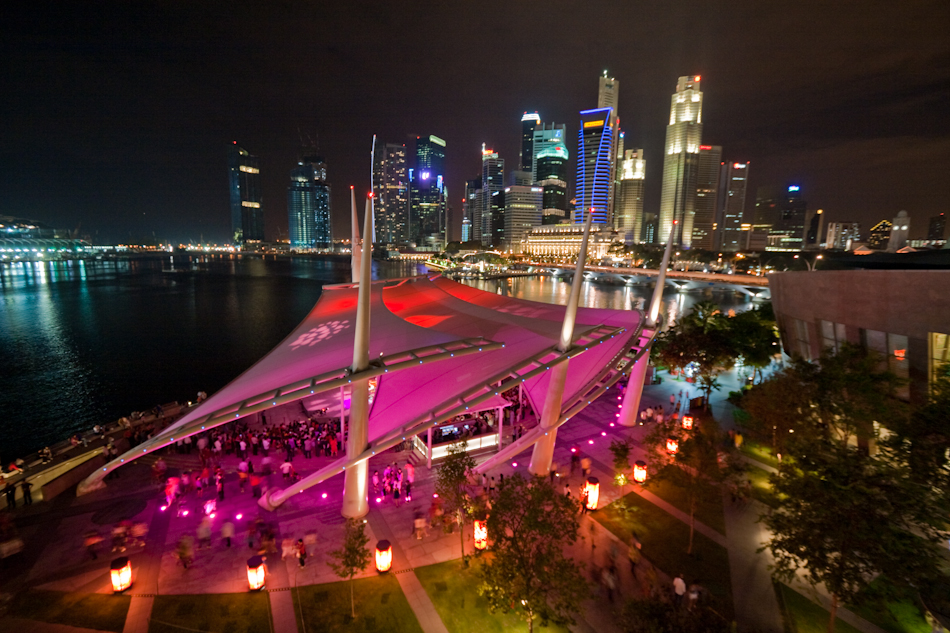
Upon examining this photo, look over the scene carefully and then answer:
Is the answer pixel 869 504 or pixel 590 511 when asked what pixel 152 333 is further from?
pixel 869 504

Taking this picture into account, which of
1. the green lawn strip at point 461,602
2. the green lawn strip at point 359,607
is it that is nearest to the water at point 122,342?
the green lawn strip at point 359,607

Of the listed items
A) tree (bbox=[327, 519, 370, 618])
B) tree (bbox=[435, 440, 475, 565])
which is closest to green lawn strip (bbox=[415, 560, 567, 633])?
tree (bbox=[435, 440, 475, 565])

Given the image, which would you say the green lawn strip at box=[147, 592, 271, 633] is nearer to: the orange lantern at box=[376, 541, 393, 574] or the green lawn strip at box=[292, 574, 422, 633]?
the green lawn strip at box=[292, 574, 422, 633]

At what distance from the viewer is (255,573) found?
10523 mm

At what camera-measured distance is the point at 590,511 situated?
1399cm

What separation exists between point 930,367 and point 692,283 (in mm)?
103652

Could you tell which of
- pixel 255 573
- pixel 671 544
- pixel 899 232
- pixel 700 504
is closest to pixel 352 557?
pixel 255 573

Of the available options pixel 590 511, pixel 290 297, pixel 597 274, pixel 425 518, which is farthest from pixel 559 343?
pixel 597 274

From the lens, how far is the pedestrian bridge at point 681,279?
7619 cm

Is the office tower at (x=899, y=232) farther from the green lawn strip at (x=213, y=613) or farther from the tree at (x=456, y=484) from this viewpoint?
the green lawn strip at (x=213, y=613)

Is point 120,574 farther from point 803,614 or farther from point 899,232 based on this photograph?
point 899,232

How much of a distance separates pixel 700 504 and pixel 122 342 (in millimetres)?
61339

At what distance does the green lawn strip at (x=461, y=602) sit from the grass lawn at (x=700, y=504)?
18.9 feet

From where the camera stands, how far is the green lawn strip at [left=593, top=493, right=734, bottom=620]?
11.2 m
